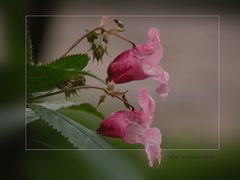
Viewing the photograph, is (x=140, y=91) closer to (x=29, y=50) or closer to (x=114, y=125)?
(x=114, y=125)

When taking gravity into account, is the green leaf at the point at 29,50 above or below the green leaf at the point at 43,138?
above

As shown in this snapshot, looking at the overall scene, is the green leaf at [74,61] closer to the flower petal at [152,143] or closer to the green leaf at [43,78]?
the green leaf at [43,78]

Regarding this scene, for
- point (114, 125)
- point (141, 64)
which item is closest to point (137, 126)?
point (114, 125)

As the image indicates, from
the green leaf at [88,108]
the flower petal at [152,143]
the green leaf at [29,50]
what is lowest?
the flower petal at [152,143]

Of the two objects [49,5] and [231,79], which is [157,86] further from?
[49,5]

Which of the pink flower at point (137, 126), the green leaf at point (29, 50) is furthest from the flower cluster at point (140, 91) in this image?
the green leaf at point (29, 50)

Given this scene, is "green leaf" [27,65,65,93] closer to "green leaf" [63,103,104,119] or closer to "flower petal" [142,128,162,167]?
"green leaf" [63,103,104,119]
